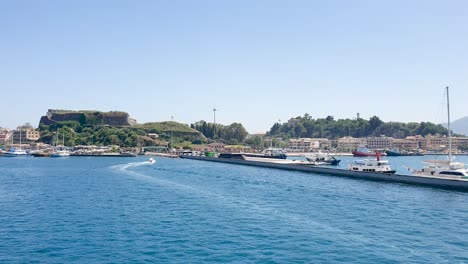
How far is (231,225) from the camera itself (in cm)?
3488

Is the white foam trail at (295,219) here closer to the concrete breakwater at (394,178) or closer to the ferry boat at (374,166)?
the concrete breakwater at (394,178)

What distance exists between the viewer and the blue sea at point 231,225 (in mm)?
26578

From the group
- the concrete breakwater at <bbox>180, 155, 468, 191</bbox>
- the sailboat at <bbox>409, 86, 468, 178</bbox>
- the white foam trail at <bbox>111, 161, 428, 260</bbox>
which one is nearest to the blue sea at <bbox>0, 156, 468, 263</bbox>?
the white foam trail at <bbox>111, 161, 428, 260</bbox>

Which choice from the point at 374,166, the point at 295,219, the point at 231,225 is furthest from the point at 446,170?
the point at 231,225

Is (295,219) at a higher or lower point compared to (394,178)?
lower

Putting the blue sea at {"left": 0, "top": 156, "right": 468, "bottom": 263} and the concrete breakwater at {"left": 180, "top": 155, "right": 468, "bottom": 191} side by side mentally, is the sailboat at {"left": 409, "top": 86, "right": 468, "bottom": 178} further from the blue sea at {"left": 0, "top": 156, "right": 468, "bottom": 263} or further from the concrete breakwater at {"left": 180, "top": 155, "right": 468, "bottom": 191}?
the blue sea at {"left": 0, "top": 156, "right": 468, "bottom": 263}

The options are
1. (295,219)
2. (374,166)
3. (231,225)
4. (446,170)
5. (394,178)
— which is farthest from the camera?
(374,166)

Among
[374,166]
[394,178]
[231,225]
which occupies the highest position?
[374,166]

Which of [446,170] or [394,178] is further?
[394,178]

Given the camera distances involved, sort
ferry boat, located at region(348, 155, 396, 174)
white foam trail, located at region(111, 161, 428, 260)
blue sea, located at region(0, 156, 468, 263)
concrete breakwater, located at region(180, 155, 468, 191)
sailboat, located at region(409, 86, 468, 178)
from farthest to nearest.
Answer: ferry boat, located at region(348, 155, 396, 174), sailboat, located at region(409, 86, 468, 178), concrete breakwater, located at region(180, 155, 468, 191), white foam trail, located at region(111, 161, 428, 260), blue sea, located at region(0, 156, 468, 263)

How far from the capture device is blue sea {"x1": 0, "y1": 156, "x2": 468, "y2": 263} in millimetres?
26578

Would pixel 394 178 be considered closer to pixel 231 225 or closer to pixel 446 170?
pixel 446 170

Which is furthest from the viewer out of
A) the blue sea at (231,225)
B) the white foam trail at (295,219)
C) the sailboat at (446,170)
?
the sailboat at (446,170)

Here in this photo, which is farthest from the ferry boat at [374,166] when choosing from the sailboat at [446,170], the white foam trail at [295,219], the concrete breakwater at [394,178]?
the white foam trail at [295,219]
